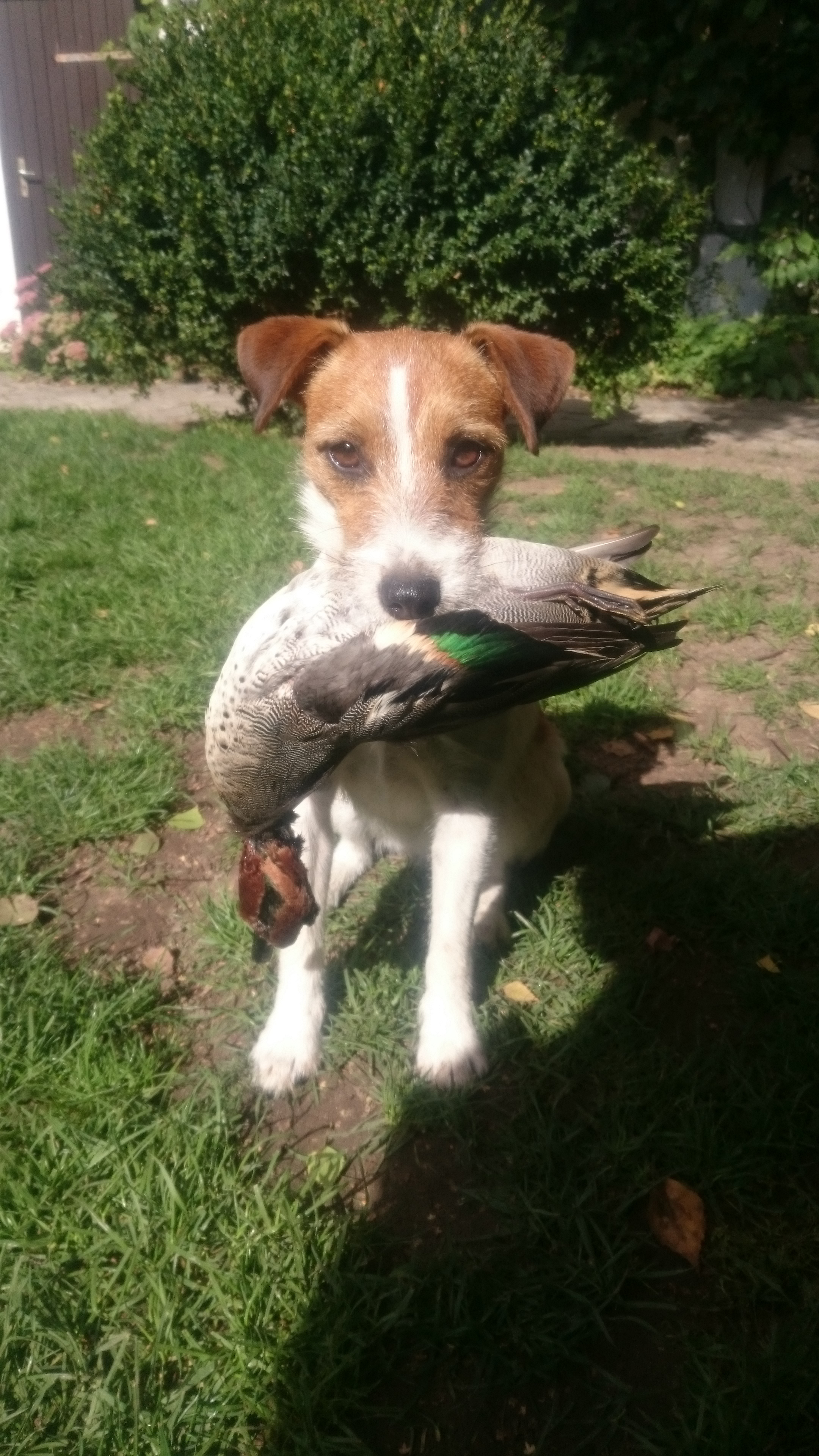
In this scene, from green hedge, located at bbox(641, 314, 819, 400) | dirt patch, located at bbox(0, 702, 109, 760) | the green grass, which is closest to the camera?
dirt patch, located at bbox(0, 702, 109, 760)

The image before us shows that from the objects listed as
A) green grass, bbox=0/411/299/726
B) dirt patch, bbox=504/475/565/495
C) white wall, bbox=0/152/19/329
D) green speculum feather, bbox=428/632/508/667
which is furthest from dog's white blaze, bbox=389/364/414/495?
white wall, bbox=0/152/19/329

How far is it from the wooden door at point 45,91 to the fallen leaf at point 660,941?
12.0m

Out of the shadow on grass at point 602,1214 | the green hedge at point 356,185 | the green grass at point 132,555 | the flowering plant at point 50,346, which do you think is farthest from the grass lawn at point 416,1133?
the flowering plant at point 50,346

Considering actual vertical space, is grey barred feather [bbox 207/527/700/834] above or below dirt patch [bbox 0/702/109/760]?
above

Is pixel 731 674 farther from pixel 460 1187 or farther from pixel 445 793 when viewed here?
pixel 460 1187

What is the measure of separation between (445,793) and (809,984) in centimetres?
121

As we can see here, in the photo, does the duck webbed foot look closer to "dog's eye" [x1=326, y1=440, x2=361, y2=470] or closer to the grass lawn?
the grass lawn

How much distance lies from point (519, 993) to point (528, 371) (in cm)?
196

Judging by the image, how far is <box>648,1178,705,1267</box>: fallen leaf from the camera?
2006mm

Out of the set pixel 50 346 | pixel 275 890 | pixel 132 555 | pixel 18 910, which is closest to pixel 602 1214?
pixel 275 890

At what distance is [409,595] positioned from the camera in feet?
6.84

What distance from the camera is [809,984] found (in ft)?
8.68

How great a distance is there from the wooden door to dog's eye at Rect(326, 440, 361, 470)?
10.9m

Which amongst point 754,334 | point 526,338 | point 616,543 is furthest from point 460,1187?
point 754,334
